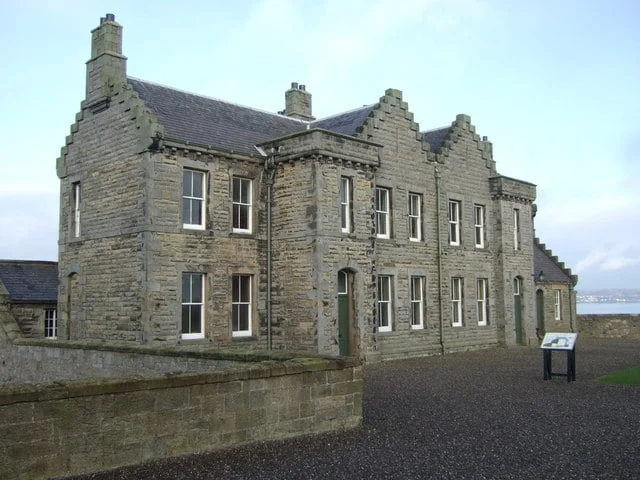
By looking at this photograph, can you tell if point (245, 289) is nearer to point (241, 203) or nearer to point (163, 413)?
point (241, 203)

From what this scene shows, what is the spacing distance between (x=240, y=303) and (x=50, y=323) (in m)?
7.84

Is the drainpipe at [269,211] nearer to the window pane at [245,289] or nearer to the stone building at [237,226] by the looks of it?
the stone building at [237,226]

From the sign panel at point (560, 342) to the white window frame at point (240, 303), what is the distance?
8865mm

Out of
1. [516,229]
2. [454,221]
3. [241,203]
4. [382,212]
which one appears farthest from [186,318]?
[516,229]

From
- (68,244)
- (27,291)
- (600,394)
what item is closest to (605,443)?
(600,394)

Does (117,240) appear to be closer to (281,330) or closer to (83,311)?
(83,311)

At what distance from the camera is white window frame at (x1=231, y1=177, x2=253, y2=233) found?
2094 cm

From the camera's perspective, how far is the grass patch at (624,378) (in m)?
16.2

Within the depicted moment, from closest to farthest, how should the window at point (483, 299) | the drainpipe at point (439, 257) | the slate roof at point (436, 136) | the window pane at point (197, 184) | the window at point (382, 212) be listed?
the window pane at point (197, 184) → the window at point (382, 212) → the drainpipe at point (439, 257) → the slate roof at point (436, 136) → the window at point (483, 299)

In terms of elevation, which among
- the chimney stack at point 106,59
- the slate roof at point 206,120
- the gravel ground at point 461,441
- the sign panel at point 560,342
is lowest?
the gravel ground at point 461,441

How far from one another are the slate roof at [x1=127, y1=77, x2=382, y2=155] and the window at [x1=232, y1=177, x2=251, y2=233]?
102 cm

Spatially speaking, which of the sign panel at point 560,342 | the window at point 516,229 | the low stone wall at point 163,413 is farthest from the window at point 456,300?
the low stone wall at point 163,413

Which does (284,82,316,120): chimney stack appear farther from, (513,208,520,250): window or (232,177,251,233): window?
(513,208,520,250): window

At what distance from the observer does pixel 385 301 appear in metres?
23.4
